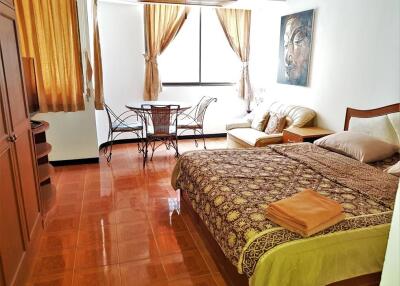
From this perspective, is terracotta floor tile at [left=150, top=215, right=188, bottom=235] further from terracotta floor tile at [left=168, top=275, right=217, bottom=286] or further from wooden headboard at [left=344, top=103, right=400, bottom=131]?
wooden headboard at [left=344, top=103, right=400, bottom=131]

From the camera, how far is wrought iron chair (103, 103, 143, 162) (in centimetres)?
459

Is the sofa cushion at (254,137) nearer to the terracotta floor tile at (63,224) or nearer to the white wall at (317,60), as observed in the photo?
the white wall at (317,60)

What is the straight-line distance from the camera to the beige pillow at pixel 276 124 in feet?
14.4

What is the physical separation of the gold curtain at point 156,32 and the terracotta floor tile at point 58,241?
3.18 metres

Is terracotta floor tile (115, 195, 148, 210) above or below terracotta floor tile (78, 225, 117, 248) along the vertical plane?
above

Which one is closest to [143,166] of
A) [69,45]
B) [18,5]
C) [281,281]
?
[69,45]

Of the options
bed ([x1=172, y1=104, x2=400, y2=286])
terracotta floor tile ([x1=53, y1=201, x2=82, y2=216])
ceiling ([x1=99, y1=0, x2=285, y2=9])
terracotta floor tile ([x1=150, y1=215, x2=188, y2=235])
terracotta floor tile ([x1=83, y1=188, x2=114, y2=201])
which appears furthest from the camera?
ceiling ([x1=99, y1=0, x2=285, y2=9])

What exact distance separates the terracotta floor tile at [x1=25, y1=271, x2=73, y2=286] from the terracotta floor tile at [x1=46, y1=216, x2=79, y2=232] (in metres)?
0.66

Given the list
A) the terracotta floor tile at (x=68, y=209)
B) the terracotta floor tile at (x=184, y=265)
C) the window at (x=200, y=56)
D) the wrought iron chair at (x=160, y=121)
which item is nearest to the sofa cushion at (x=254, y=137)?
the wrought iron chair at (x=160, y=121)

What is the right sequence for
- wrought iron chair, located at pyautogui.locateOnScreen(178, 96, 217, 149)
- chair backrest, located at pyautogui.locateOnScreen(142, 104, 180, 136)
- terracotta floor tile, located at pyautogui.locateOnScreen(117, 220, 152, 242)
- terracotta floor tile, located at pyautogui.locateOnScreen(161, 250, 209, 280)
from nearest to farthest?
terracotta floor tile, located at pyautogui.locateOnScreen(161, 250, 209, 280)
terracotta floor tile, located at pyautogui.locateOnScreen(117, 220, 152, 242)
chair backrest, located at pyautogui.locateOnScreen(142, 104, 180, 136)
wrought iron chair, located at pyautogui.locateOnScreen(178, 96, 217, 149)

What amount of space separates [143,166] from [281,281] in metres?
3.12

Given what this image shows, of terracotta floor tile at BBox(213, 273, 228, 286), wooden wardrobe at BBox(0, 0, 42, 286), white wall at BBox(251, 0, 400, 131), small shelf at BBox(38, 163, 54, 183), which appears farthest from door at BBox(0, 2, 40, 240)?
white wall at BBox(251, 0, 400, 131)

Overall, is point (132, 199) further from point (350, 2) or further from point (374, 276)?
point (350, 2)

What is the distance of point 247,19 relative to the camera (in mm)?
5777
